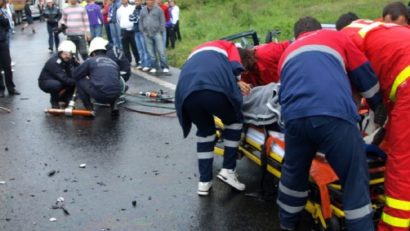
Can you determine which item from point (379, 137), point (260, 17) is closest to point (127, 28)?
point (379, 137)

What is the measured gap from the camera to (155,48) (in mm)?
12148

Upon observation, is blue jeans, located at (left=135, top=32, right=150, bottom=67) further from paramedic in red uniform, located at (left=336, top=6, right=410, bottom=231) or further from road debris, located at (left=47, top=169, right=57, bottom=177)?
paramedic in red uniform, located at (left=336, top=6, right=410, bottom=231)

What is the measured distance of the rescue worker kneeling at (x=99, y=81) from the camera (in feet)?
26.8

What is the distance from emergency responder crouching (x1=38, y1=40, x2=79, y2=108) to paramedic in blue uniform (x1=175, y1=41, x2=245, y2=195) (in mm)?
4163

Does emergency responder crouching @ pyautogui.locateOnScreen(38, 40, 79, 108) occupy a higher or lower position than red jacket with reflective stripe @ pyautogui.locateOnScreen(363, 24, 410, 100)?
lower

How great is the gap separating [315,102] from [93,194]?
8.71ft

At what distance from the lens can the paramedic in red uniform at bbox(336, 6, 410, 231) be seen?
12.2 ft

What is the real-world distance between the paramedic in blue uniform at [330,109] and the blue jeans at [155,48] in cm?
812

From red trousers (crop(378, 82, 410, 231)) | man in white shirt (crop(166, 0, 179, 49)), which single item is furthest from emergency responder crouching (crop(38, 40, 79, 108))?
man in white shirt (crop(166, 0, 179, 49))

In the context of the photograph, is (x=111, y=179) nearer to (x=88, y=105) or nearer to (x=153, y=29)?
(x=88, y=105)

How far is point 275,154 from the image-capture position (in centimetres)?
457

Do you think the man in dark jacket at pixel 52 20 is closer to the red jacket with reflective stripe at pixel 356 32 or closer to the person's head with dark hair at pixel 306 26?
the person's head with dark hair at pixel 306 26

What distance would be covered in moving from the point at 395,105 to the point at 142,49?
932cm

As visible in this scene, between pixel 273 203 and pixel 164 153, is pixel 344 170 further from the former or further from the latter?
pixel 164 153
